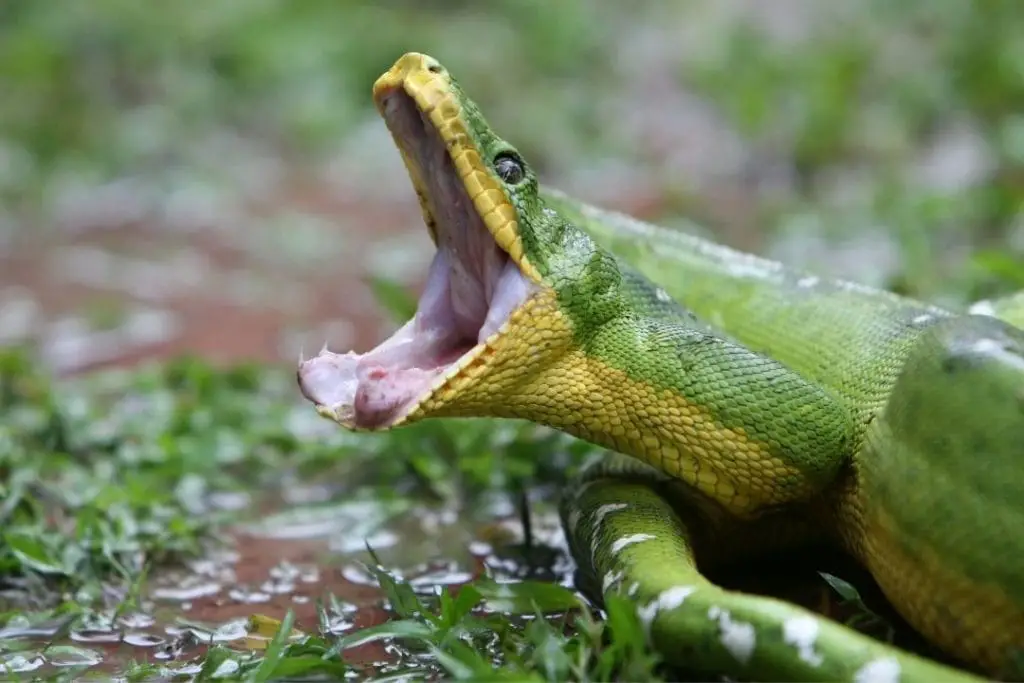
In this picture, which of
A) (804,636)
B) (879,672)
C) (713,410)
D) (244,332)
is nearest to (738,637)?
(804,636)

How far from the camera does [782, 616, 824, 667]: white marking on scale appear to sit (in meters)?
2.29

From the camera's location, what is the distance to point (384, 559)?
11.9ft

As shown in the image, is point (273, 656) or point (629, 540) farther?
point (629, 540)

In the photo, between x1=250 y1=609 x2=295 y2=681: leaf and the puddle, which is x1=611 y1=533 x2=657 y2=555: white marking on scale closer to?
the puddle

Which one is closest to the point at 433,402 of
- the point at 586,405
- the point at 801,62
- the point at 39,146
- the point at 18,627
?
the point at 586,405

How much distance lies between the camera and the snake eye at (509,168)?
2947mm

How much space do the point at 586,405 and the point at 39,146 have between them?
833 centimetres

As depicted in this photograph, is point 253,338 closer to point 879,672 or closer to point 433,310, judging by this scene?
point 433,310

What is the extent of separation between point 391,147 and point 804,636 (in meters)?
8.44

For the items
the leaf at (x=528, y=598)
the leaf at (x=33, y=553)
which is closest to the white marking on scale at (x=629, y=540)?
the leaf at (x=528, y=598)

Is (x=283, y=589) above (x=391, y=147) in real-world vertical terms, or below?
below

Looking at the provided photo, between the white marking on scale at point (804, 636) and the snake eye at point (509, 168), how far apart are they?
4.06ft

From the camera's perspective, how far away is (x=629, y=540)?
2828 mm

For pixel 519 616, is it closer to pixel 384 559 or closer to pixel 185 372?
pixel 384 559
